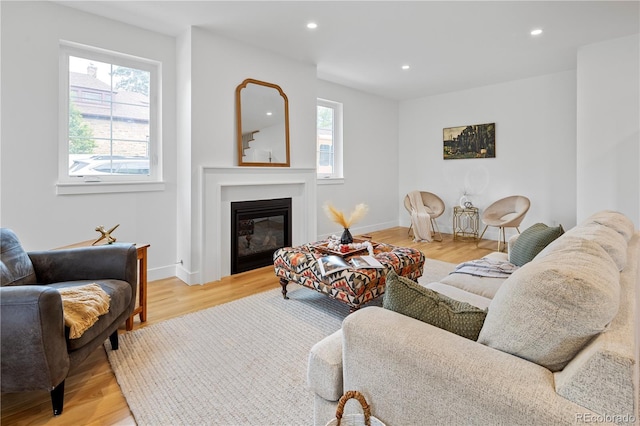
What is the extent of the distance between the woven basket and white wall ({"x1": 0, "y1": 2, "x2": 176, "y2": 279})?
307 centimetres

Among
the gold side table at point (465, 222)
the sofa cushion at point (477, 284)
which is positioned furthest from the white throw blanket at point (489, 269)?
the gold side table at point (465, 222)

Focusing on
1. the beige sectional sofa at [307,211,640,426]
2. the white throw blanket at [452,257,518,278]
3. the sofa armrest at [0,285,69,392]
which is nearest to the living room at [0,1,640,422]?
the sofa armrest at [0,285,69,392]

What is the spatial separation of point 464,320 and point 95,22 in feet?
12.7

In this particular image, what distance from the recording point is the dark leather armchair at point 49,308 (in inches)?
55.1

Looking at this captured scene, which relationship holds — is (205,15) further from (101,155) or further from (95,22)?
(101,155)

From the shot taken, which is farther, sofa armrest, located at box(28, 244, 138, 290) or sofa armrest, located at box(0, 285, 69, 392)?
sofa armrest, located at box(28, 244, 138, 290)

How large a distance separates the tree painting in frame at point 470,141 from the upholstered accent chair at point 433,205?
2.57 feet

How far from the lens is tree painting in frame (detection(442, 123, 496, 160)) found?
18.8 feet

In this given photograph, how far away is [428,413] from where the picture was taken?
914 millimetres

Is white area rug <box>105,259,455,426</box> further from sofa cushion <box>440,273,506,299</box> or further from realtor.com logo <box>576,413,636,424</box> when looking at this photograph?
realtor.com logo <box>576,413,636,424</box>

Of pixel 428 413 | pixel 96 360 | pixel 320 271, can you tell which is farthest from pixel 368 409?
pixel 96 360

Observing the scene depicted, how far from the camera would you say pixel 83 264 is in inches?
84.1

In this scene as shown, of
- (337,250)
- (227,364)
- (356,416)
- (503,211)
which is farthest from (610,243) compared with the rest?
(503,211)

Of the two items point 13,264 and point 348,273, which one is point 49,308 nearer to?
point 13,264
